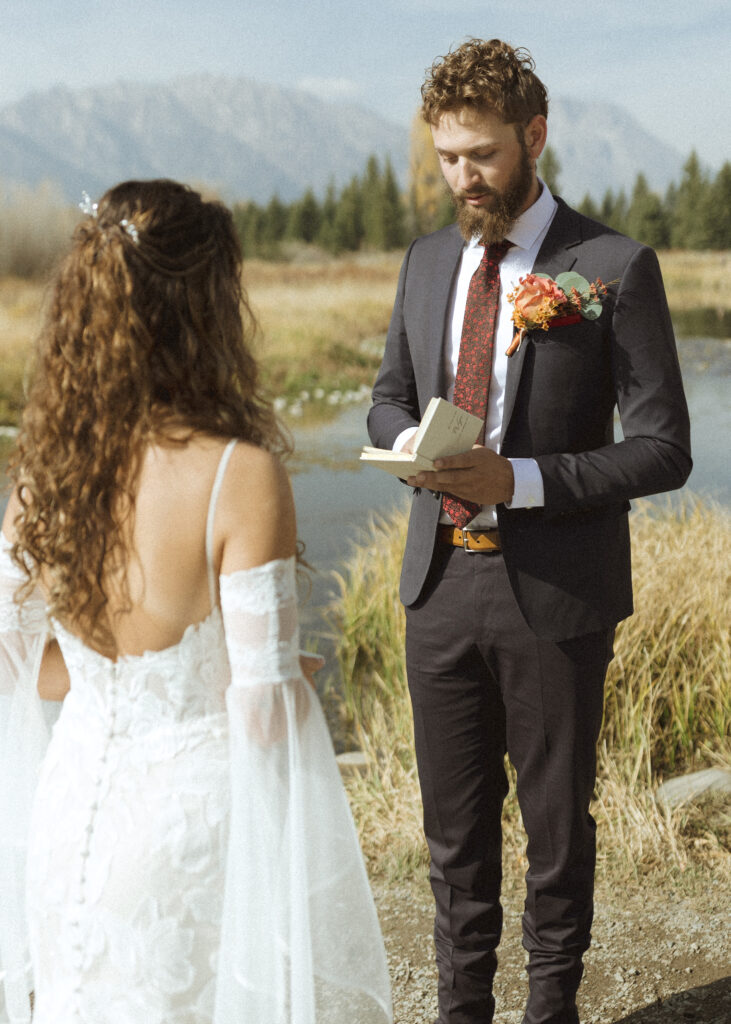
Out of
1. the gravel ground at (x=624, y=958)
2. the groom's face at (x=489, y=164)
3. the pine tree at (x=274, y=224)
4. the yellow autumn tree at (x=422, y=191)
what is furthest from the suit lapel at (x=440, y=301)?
the pine tree at (x=274, y=224)

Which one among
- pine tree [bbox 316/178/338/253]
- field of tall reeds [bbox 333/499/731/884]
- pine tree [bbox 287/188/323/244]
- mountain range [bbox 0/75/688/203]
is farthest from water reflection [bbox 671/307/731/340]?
mountain range [bbox 0/75/688/203]

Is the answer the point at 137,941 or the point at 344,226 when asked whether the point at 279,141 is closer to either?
the point at 344,226

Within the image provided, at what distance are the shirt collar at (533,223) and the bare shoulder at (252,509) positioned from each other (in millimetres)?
1160

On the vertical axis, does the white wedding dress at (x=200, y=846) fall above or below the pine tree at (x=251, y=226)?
below

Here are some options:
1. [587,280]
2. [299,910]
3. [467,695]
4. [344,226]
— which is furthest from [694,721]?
[344,226]

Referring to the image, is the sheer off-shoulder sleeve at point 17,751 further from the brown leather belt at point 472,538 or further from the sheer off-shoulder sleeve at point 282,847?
the brown leather belt at point 472,538

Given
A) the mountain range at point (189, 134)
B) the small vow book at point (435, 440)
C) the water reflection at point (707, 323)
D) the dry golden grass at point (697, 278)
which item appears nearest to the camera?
the small vow book at point (435, 440)

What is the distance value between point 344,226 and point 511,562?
22.3 m

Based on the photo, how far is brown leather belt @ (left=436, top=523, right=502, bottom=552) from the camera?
229 cm

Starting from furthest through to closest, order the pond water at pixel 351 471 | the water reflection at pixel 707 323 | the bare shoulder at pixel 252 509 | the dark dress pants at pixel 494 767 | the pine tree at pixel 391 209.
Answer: the pine tree at pixel 391 209 → the water reflection at pixel 707 323 → the pond water at pixel 351 471 → the dark dress pants at pixel 494 767 → the bare shoulder at pixel 252 509

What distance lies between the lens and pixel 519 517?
7.43ft

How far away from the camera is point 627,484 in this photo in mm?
2188

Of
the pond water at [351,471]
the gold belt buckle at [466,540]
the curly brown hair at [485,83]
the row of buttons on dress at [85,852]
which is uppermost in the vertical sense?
the curly brown hair at [485,83]

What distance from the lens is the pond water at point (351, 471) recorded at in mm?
11672
